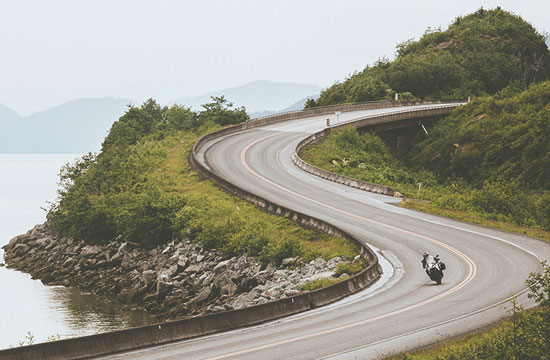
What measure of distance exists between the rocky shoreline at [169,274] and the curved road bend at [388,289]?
166 inches

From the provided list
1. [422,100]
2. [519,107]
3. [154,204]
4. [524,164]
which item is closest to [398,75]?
[422,100]

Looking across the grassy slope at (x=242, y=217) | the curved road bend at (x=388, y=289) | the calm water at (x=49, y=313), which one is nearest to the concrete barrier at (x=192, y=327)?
the curved road bend at (x=388, y=289)

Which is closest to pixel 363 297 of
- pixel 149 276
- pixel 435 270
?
pixel 435 270

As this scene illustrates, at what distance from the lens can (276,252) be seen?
3228 cm

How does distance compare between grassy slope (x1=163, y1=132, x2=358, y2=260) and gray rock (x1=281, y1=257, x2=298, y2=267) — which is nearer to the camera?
gray rock (x1=281, y1=257, x2=298, y2=267)

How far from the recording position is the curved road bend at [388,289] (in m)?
16.0

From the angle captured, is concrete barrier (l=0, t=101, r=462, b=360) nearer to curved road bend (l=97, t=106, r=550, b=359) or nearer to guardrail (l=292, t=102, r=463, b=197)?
curved road bend (l=97, t=106, r=550, b=359)

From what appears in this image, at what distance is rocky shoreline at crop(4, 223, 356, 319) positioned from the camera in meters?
28.5

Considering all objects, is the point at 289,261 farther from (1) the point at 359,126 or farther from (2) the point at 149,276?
(1) the point at 359,126

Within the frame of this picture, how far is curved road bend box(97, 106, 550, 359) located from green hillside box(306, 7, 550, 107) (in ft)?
165

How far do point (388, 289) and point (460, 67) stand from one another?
84.9m

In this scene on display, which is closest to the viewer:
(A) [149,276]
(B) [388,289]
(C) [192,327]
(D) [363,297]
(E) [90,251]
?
(C) [192,327]

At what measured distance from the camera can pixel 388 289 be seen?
23.4 m

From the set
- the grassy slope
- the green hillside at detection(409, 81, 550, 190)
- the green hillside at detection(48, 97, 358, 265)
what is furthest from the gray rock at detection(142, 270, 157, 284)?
the green hillside at detection(409, 81, 550, 190)
